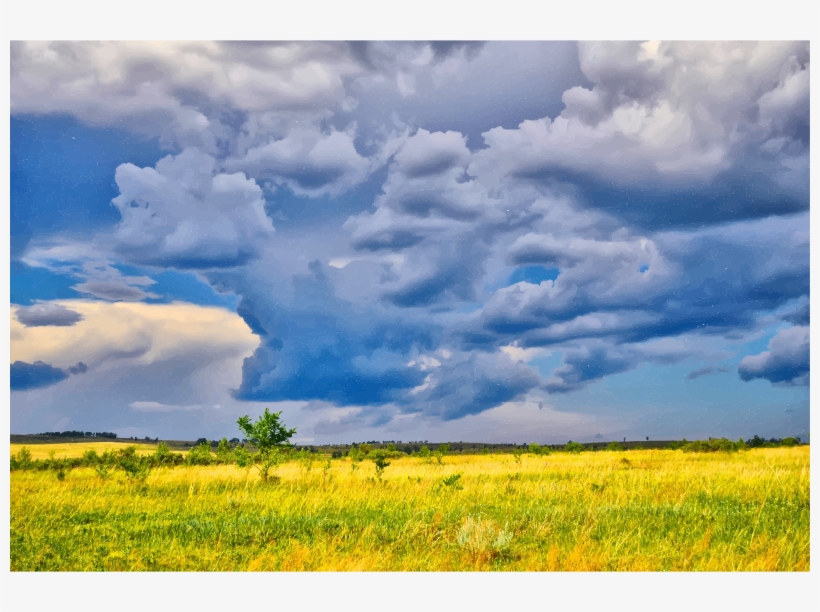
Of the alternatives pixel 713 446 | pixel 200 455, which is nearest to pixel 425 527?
pixel 200 455

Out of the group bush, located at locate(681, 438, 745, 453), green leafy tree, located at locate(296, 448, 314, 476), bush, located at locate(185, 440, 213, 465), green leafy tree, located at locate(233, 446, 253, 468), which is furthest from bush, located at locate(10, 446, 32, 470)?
bush, located at locate(681, 438, 745, 453)

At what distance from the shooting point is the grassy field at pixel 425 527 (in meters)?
8.16

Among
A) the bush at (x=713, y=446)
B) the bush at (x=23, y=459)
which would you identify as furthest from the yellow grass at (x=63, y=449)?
the bush at (x=713, y=446)

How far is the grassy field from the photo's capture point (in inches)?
321

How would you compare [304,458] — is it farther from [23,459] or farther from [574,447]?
[574,447]

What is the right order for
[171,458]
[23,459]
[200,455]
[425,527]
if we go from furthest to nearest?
[200,455] < [23,459] < [171,458] < [425,527]

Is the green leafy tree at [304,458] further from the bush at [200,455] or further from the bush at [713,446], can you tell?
the bush at [713,446]

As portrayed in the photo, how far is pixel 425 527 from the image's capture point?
8.97 metres

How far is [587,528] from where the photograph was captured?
29.5 ft

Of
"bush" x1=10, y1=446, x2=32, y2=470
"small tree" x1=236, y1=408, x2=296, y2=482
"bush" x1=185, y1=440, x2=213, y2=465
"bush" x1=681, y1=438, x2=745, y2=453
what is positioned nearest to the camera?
"small tree" x1=236, y1=408, x2=296, y2=482

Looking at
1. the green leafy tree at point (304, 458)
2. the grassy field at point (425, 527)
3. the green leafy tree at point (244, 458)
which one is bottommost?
the grassy field at point (425, 527)

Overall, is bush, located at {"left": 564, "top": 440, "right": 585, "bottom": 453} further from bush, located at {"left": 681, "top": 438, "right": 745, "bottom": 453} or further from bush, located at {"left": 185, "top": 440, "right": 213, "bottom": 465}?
bush, located at {"left": 185, "top": 440, "right": 213, "bottom": 465}

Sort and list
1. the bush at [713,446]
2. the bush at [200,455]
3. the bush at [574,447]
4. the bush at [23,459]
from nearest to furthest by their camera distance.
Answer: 1. the bush at [23,459]
2. the bush at [200,455]
3. the bush at [713,446]
4. the bush at [574,447]
